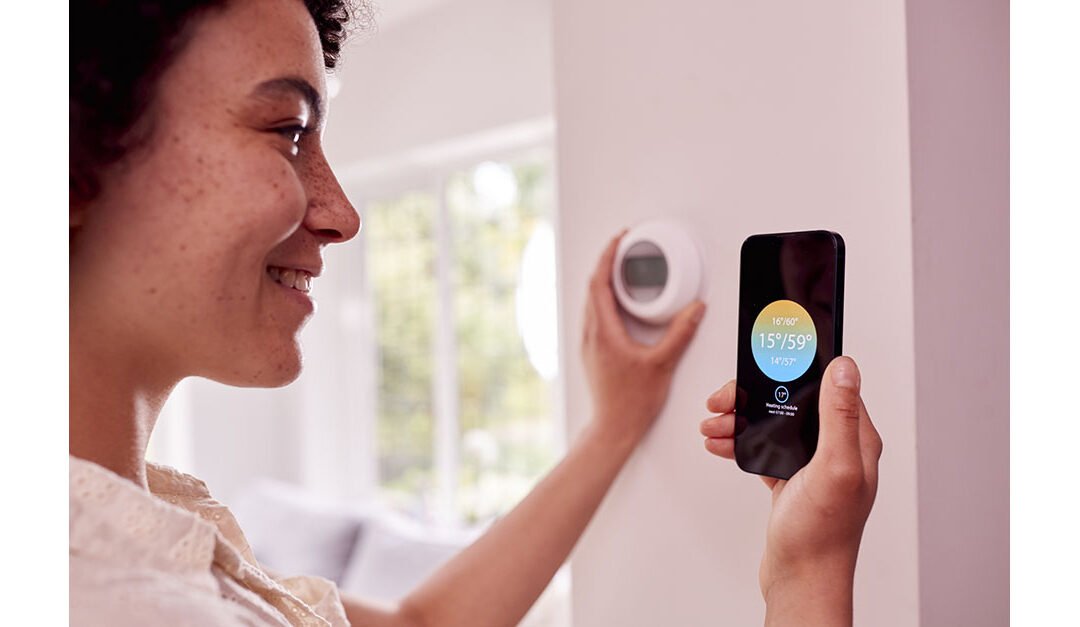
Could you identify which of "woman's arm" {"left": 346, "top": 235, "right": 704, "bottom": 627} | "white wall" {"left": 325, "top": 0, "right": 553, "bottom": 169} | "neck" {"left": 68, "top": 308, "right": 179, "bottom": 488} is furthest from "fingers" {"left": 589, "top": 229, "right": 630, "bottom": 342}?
"white wall" {"left": 325, "top": 0, "right": 553, "bottom": 169}

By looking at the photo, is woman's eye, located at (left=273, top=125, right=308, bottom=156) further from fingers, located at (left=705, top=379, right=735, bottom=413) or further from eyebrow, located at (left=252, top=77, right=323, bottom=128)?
fingers, located at (left=705, top=379, right=735, bottom=413)

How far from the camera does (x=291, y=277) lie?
63cm

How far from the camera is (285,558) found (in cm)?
290

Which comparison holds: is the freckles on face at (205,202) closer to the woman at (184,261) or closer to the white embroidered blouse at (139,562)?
the woman at (184,261)

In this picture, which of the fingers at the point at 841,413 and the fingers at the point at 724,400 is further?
the fingers at the point at 724,400

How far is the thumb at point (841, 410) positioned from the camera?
535mm

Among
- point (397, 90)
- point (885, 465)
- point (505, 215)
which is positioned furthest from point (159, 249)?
point (397, 90)

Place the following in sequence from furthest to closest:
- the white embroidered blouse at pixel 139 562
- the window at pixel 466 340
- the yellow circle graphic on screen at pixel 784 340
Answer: the window at pixel 466 340 → the yellow circle graphic on screen at pixel 784 340 → the white embroidered blouse at pixel 139 562

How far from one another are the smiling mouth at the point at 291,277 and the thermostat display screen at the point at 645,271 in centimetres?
31

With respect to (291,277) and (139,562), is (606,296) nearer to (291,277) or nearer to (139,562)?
(291,277)

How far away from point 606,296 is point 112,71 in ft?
1.58

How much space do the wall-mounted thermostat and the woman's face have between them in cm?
32

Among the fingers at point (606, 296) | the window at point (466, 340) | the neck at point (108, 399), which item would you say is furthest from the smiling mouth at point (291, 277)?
the window at point (466, 340)

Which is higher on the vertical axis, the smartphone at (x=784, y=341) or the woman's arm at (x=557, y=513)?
the smartphone at (x=784, y=341)
